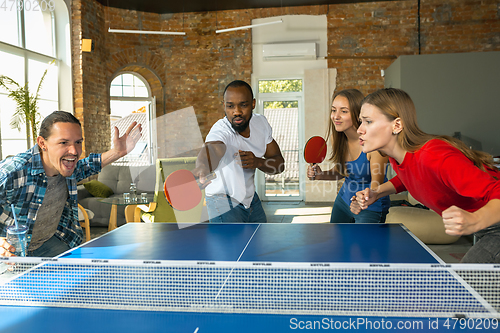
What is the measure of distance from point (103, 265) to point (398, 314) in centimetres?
114

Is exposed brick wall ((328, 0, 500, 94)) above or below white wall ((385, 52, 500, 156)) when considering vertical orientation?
above

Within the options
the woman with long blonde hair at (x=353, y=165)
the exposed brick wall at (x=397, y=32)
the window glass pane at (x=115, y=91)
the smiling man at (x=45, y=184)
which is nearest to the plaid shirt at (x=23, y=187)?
the smiling man at (x=45, y=184)

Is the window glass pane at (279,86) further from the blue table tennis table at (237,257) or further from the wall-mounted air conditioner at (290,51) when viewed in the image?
the blue table tennis table at (237,257)

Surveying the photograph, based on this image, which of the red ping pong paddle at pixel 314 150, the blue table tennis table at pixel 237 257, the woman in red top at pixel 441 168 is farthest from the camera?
the red ping pong paddle at pixel 314 150

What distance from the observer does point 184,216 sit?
15.9 ft

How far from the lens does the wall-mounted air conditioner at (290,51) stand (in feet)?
26.3

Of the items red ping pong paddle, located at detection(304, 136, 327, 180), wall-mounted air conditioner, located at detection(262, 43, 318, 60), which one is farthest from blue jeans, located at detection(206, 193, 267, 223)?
wall-mounted air conditioner, located at detection(262, 43, 318, 60)

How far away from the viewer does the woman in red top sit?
1397 millimetres

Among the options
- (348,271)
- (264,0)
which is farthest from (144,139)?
(348,271)

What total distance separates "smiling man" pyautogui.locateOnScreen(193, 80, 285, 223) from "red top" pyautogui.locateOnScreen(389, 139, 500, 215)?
940mm

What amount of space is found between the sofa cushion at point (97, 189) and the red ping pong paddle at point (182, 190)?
4486 millimetres

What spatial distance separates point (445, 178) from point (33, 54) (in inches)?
270

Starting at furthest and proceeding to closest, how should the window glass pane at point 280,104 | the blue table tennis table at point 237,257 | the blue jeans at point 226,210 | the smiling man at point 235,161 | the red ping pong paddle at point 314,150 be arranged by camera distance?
the window glass pane at point 280,104
the red ping pong paddle at point 314,150
the blue jeans at point 226,210
the smiling man at point 235,161
the blue table tennis table at point 237,257

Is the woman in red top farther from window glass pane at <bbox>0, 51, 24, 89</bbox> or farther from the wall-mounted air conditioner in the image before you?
the wall-mounted air conditioner
